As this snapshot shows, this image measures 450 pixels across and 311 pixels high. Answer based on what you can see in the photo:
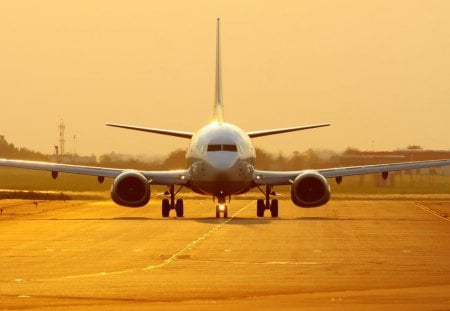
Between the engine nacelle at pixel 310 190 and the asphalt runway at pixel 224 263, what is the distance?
→ 241cm

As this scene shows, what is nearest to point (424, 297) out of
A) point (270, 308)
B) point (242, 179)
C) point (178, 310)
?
point (270, 308)

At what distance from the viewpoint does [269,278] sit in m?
24.0

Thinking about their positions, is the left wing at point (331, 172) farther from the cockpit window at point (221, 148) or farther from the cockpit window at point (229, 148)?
the cockpit window at point (221, 148)

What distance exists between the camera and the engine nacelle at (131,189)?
54.0 meters

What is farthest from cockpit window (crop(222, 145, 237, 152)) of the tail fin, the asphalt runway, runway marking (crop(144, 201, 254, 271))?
the tail fin

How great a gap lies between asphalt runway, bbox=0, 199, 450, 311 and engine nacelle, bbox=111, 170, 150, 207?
2318 millimetres

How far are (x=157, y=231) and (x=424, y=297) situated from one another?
21.4m

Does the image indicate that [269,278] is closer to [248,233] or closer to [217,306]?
[217,306]

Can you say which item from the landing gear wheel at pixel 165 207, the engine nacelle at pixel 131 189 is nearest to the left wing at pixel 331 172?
the landing gear wheel at pixel 165 207

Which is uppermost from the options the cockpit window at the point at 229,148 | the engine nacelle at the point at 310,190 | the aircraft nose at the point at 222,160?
the cockpit window at the point at 229,148

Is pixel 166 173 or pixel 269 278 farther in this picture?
pixel 166 173

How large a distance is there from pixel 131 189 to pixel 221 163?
415 cm

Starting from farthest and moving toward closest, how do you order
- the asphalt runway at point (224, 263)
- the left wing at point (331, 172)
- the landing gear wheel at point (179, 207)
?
the left wing at point (331, 172)
the landing gear wheel at point (179, 207)
the asphalt runway at point (224, 263)

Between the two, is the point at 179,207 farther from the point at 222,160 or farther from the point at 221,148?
the point at 221,148
